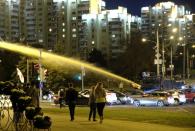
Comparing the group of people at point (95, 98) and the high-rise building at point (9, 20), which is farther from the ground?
the high-rise building at point (9, 20)

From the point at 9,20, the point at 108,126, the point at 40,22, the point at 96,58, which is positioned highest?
the point at 40,22

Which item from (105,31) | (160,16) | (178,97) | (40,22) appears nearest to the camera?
(178,97)

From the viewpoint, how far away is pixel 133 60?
10881 cm

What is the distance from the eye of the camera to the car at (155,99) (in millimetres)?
48625

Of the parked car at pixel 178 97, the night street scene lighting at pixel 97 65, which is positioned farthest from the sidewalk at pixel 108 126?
the parked car at pixel 178 97

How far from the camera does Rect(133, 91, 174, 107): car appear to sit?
48625 mm

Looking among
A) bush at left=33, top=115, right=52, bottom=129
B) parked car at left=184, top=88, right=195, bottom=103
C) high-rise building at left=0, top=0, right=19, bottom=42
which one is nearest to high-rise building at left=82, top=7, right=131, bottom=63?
high-rise building at left=0, top=0, right=19, bottom=42

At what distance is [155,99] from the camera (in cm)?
4866

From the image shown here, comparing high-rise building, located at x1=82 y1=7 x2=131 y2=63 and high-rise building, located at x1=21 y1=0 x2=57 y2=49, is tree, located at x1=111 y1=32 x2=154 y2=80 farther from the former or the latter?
high-rise building, located at x1=21 y1=0 x2=57 y2=49

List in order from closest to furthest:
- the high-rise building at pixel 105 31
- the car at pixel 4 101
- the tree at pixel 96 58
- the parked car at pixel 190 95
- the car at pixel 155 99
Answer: the car at pixel 4 101 < the car at pixel 155 99 < the parked car at pixel 190 95 < the tree at pixel 96 58 < the high-rise building at pixel 105 31

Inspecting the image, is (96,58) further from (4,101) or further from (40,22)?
(4,101)

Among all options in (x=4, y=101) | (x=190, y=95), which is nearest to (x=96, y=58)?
(x=190, y=95)

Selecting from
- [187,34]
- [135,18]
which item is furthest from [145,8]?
[187,34]

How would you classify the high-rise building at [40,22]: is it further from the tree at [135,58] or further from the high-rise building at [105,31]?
the tree at [135,58]
